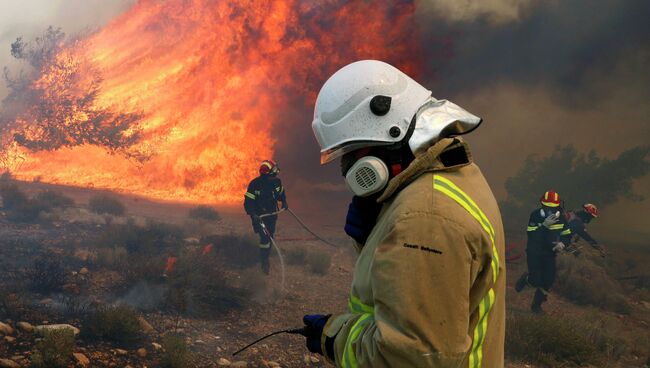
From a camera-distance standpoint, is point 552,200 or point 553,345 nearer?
point 553,345

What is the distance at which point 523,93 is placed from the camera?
18.3 meters

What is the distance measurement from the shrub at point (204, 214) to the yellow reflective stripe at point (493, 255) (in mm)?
12683

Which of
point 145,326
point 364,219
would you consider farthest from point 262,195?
point 364,219

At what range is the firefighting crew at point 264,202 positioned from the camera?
9.18 m

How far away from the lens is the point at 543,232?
26.8 ft

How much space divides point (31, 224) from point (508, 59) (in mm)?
Answer: 16573

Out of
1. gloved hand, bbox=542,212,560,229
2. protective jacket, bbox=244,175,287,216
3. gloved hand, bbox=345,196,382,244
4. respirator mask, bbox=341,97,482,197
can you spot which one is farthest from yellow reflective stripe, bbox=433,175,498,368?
protective jacket, bbox=244,175,287,216

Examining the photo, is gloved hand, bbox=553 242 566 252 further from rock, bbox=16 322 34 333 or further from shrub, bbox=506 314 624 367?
rock, bbox=16 322 34 333

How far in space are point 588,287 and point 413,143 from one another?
10.1 m

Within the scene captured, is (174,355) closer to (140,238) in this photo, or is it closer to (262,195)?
(262,195)

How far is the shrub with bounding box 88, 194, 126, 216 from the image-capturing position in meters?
13.0

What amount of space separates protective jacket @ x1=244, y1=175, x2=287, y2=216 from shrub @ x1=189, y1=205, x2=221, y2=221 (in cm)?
478

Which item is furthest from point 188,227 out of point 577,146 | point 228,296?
point 577,146

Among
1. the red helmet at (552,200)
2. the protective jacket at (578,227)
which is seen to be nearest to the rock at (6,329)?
the red helmet at (552,200)
